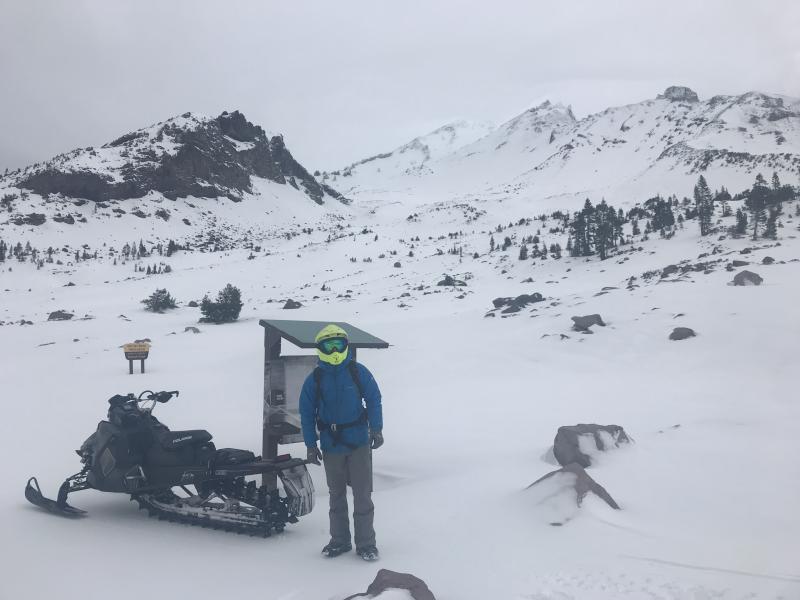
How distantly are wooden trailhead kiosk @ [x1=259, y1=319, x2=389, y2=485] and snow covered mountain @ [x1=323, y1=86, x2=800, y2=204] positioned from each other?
67060 mm

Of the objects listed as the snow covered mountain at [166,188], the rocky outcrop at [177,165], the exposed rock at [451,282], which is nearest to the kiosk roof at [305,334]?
the exposed rock at [451,282]

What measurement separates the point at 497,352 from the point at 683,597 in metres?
11.3

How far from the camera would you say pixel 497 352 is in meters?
14.8

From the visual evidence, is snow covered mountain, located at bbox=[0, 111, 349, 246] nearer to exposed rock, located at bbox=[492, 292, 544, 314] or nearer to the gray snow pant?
exposed rock, located at bbox=[492, 292, 544, 314]

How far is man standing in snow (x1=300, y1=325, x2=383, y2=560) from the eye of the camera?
4.68 m

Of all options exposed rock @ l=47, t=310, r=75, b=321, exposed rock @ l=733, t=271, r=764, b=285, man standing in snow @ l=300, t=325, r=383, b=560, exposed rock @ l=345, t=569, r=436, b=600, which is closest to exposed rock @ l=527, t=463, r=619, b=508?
man standing in snow @ l=300, t=325, r=383, b=560

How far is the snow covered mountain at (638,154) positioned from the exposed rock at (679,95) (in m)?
0.26

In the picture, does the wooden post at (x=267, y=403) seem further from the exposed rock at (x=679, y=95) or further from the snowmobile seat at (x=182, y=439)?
the exposed rock at (x=679, y=95)

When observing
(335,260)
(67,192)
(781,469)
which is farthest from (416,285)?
(67,192)

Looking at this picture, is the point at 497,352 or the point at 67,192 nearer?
the point at 497,352

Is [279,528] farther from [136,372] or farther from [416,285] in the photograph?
[416,285]

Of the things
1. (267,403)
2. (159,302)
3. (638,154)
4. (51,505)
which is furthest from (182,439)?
(638,154)

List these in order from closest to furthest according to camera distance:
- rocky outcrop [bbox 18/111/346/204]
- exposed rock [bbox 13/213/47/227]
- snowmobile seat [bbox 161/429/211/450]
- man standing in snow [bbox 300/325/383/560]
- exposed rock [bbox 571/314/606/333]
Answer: man standing in snow [bbox 300/325/383/560] < snowmobile seat [bbox 161/429/211/450] < exposed rock [bbox 571/314/606/333] < exposed rock [bbox 13/213/47/227] < rocky outcrop [bbox 18/111/346/204]

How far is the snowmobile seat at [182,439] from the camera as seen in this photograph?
5289mm
